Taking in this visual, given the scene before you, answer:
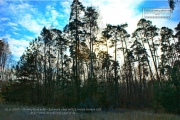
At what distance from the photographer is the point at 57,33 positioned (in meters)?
→ 32.8

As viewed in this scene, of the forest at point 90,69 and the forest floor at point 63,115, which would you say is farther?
the forest at point 90,69

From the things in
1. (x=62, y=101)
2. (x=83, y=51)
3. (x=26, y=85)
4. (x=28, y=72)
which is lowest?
(x=62, y=101)

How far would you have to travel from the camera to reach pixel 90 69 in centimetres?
2688

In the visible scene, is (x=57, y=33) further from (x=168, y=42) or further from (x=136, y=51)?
(x=168, y=42)

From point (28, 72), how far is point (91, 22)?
1212 centimetres

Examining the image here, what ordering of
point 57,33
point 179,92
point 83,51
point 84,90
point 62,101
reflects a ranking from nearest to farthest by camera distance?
point 179,92 → point 84,90 → point 62,101 → point 83,51 → point 57,33

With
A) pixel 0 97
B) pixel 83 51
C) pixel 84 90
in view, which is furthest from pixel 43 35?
pixel 84 90

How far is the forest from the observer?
21969 millimetres

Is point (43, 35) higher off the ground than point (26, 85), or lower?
higher

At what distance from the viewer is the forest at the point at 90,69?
2197 centimetres

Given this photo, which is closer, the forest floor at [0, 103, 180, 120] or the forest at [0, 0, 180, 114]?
the forest floor at [0, 103, 180, 120]

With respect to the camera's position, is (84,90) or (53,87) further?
(53,87)

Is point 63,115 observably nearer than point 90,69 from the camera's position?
Yes

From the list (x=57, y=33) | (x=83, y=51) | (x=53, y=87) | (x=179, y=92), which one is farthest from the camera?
(x=53, y=87)
